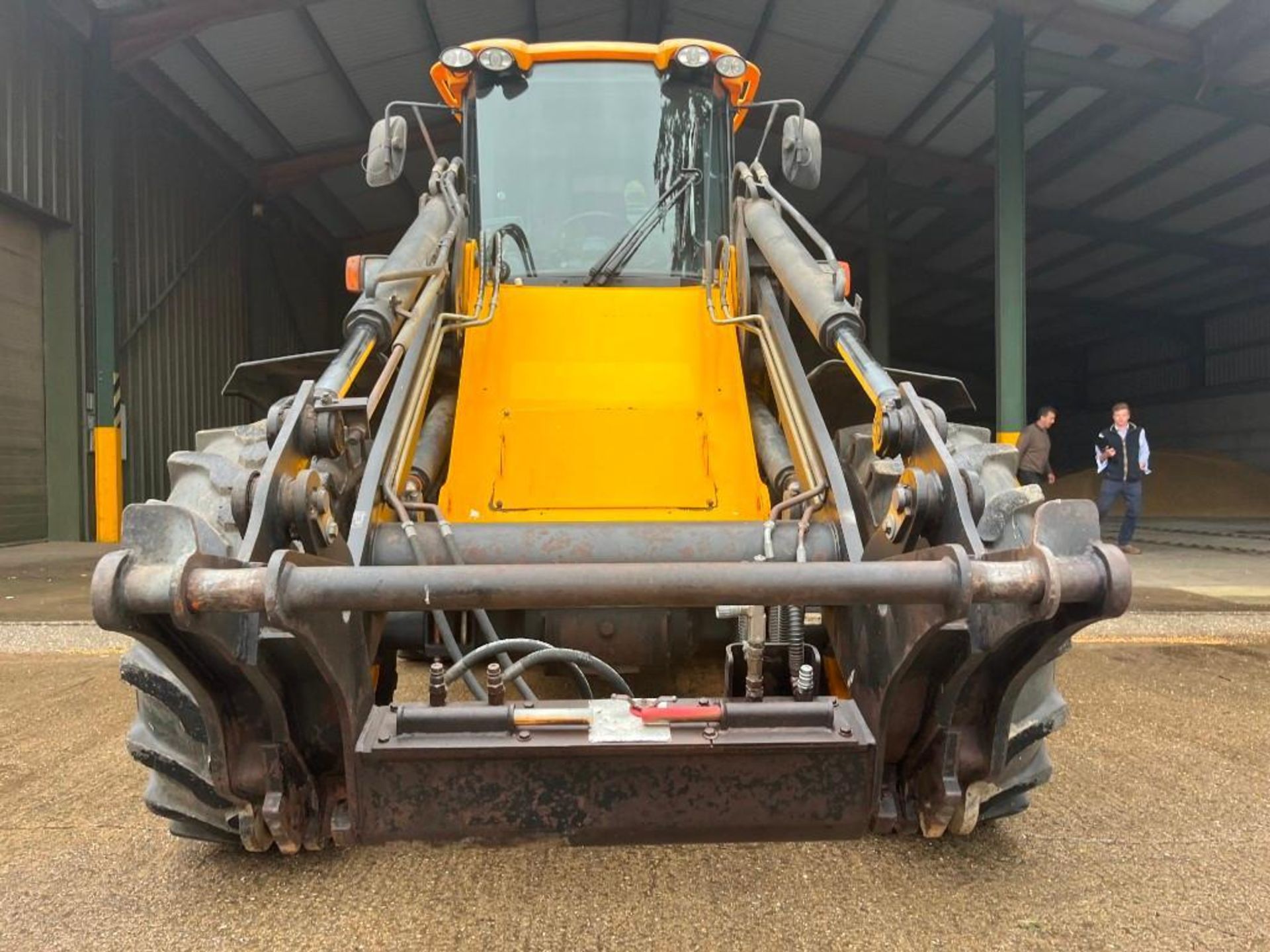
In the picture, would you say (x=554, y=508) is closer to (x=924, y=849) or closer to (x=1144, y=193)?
(x=924, y=849)

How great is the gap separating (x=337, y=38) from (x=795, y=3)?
5837 millimetres

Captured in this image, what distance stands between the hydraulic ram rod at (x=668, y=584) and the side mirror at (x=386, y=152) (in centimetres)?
213

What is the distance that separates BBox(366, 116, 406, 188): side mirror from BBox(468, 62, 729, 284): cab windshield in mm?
335

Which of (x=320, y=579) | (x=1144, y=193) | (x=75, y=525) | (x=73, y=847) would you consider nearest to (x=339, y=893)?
(x=73, y=847)

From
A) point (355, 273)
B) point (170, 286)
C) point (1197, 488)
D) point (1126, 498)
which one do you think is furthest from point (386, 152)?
point (1197, 488)

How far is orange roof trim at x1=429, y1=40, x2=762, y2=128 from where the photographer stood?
3498 millimetres

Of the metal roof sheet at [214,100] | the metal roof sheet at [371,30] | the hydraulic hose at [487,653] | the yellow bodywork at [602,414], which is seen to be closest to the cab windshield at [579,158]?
the yellow bodywork at [602,414]

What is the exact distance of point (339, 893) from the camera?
2201mm

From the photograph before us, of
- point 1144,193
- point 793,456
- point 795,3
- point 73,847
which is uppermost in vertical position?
point 795,3

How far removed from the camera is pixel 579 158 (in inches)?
139

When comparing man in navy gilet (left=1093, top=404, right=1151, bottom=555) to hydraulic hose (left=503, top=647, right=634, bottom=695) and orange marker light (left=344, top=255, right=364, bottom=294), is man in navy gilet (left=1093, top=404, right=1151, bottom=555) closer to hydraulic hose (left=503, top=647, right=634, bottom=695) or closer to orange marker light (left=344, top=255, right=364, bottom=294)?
orange marker light (left=344, top=255, right=364, bottom=294)

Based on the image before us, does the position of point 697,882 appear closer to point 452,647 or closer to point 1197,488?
point 452,647

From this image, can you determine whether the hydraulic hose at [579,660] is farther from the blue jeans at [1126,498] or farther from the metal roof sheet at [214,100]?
the metal roof sheet at [214,100]

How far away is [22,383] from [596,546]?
414 inches
